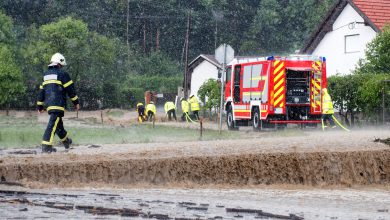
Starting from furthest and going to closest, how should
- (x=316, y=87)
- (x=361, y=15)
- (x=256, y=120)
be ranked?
(x=361, y=15), (x=256, y=120), (x=316, y=87)

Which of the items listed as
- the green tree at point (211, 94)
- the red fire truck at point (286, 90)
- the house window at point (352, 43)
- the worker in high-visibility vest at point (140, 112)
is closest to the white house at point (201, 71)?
the green tree at point (211, 94)

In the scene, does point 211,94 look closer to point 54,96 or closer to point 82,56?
point 82,56

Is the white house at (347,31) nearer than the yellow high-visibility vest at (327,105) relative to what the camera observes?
No

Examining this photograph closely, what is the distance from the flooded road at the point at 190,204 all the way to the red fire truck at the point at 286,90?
16682mm

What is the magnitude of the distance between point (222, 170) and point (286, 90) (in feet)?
55.5

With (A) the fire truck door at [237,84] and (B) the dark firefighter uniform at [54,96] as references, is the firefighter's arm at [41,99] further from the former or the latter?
(A) the fire truck door at [237,84]

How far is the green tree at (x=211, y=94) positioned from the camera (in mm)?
42781

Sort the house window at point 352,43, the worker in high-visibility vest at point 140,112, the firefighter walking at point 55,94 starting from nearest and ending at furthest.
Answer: the firefighter walking at point 55,94 → the worker in high-visibility vest at point 140,112 → the house window at point 352,43

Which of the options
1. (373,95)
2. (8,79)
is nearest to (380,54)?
(373,95)

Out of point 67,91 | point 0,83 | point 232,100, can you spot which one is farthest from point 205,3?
point 67,91

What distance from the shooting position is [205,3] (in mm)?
87875

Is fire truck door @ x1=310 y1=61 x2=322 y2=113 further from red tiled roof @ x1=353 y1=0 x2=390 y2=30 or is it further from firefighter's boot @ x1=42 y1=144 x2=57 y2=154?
firefighter's boot @ x1=42 y1=144 x2=57 y2=154

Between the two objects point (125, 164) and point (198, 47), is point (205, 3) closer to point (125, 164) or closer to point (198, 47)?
point (198, 47)

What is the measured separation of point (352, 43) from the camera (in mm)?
44562
